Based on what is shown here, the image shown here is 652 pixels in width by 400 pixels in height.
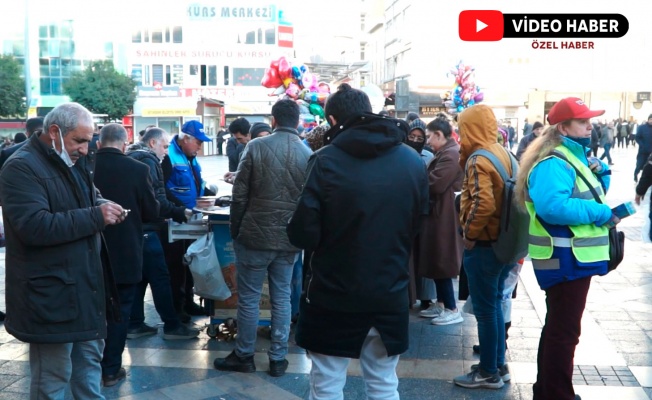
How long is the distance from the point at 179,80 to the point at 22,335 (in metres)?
50.3

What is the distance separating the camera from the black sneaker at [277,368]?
16.1 feet

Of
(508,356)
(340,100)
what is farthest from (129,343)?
(340,100)

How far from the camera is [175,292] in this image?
20.7 ft

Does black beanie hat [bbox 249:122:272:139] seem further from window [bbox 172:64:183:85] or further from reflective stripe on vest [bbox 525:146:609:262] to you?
window [bbox 172:64:183:85]

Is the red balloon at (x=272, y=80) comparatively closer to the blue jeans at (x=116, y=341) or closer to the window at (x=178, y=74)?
the blue jeans at (x=116, y=341)

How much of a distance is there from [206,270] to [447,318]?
227 centimetres

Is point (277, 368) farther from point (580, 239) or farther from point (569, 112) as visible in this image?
point (569, 112)

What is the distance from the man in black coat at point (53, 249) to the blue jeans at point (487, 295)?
2217 millimetres

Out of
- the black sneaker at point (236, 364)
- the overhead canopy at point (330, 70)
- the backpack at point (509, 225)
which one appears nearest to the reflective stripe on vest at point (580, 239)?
the backpack at point (509, 225)

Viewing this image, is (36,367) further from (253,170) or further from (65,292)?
(253,170)

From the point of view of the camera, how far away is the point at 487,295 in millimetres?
4438

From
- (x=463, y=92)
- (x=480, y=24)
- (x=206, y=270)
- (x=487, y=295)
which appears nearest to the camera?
(x=487, y=295)

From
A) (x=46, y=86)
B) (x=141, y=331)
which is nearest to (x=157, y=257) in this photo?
(x=141, y=331)

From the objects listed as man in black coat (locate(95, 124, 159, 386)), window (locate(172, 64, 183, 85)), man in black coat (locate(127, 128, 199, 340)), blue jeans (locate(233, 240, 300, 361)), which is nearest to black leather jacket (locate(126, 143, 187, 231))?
man in black coat (locate(127, 128, 199, 340))
